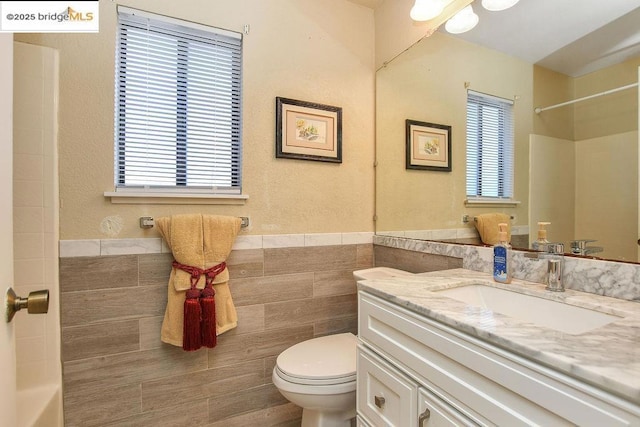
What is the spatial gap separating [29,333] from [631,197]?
7.29ft

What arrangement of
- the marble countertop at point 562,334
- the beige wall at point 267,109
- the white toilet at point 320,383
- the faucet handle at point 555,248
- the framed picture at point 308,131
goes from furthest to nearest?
1. the framed picture at point 308,131
2. the beige wall at point 267,109
3. the white toilet at point 320,383
4. the faucet handle at point 555,248
5. the marble countertop at point 562,334

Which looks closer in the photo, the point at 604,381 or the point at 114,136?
the point at 604,381

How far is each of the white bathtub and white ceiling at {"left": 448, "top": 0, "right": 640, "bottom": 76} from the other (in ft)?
7.48

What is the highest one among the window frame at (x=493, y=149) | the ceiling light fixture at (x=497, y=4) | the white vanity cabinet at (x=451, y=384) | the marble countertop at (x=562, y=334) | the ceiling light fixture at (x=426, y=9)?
the ceiling light fixture at (x=426, y=9)

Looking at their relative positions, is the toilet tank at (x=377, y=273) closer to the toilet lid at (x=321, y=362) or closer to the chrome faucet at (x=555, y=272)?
the toilet lid at (x=321, y=362)

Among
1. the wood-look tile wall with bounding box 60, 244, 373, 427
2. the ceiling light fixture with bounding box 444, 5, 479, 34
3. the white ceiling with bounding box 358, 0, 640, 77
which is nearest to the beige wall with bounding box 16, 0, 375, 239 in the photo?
the wood-look tile wall with bounding box 60, 244, 373, 427

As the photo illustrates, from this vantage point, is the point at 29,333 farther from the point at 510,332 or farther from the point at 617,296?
the point at 617,296

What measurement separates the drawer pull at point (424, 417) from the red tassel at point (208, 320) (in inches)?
36.9

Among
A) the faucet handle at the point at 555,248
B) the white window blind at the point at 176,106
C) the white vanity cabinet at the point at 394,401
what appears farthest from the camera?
the white window blind at the point at 176,106

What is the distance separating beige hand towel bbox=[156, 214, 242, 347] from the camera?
4.42ft

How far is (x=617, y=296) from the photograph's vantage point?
870 millimetres

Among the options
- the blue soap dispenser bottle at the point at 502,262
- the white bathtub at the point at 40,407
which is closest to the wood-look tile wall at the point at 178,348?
the white bathtub at the point at 40,407

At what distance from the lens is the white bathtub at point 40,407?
109cm

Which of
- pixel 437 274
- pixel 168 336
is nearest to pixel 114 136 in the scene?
pixel 168 336
